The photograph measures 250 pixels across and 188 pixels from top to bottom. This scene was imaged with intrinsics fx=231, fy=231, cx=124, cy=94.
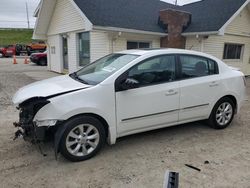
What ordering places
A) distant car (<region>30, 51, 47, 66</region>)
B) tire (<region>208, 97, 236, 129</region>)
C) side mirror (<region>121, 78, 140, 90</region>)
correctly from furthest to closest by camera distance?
distant car (<region>30, 51, 47, 66</region>), tire (<region>208, 97, 236, 129</region>), side mirror (<region>121, 78, 140, 90</region>)

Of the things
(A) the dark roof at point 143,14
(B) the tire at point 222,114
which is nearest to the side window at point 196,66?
(B) the tire at point 222,114

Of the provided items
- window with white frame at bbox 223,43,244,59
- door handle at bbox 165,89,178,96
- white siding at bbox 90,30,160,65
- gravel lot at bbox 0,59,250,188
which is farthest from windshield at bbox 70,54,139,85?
window with white frame at bbox 223,43,244,59

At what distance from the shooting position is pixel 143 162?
3.59m

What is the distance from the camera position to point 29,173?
10.8 feet

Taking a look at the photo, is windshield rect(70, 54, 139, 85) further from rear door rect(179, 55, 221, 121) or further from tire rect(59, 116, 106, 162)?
rear door rect(179, 55, 221, 121)

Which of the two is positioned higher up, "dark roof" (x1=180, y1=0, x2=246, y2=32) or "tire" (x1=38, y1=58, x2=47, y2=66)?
"dark roof" (x1=180, y1=0, x2=246, y2=32)

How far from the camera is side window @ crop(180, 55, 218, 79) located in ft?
14.4

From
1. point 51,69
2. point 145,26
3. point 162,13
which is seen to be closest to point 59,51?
point 51,69

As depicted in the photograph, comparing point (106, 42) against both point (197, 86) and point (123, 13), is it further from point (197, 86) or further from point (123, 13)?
point (197, 86)

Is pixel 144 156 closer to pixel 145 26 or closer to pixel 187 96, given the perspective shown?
pixel 187 96

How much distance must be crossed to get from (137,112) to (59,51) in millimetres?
12343

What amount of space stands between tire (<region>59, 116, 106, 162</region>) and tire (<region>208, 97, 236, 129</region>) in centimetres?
249

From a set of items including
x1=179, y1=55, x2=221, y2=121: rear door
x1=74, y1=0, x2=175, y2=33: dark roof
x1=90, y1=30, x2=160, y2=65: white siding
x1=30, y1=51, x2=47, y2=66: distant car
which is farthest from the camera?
x1=30, y1=51, x2=47, y2=66: distant car

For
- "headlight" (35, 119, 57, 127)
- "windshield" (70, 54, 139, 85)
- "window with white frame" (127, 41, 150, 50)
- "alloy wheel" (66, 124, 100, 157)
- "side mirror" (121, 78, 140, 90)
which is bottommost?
"alloy wheel" (66, 124, 100, 157)
